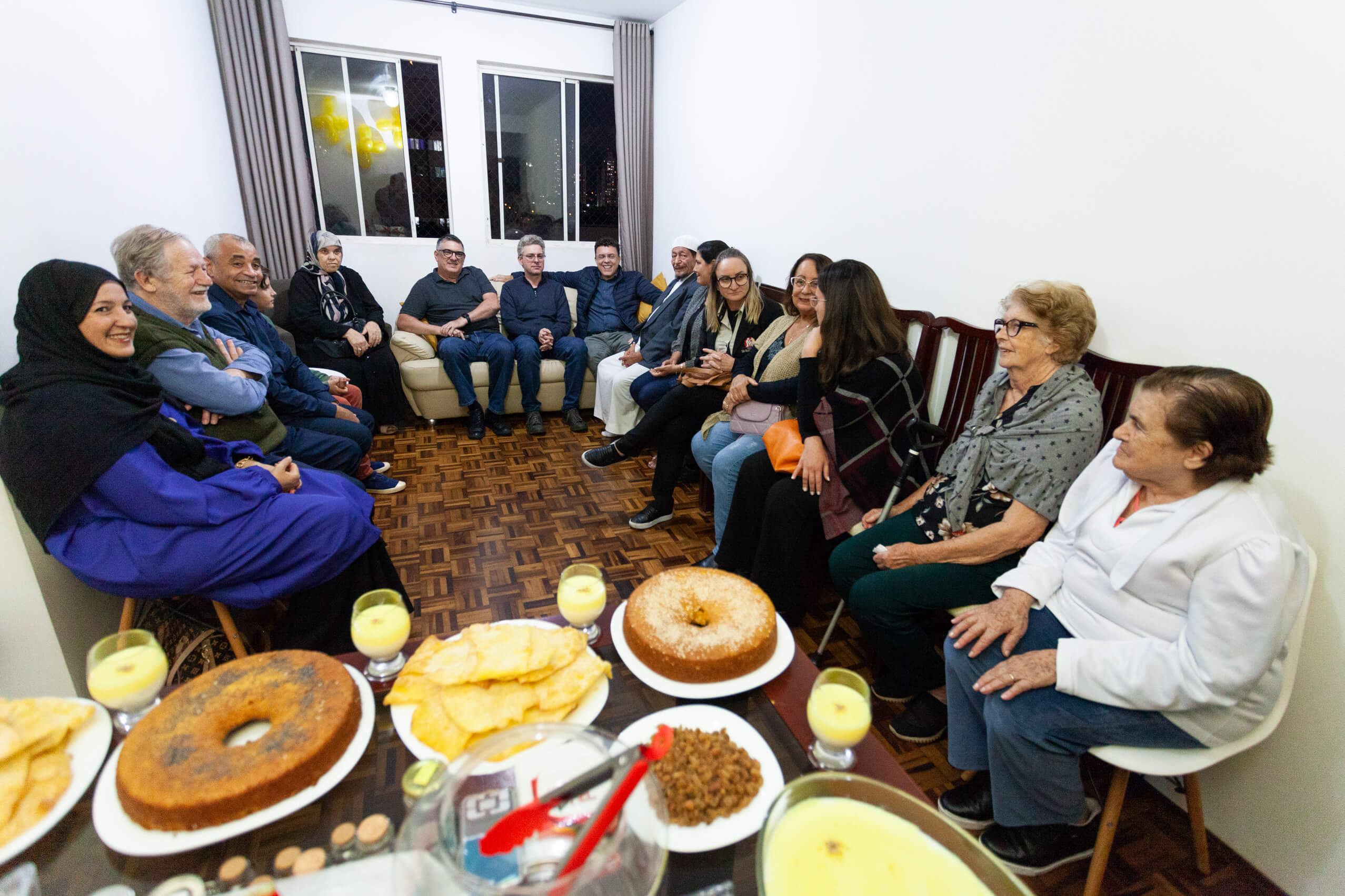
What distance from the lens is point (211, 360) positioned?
1979 millimetres

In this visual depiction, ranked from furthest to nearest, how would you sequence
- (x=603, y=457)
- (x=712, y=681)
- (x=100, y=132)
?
(x=603, y=457) → (x=100, y=132) → (x=712, y=681)

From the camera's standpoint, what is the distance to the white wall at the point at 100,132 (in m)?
1.66

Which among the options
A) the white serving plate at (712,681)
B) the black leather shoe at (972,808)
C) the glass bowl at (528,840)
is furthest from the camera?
the black leather shoe at (972,808)

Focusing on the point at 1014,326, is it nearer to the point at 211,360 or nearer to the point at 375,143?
the point at 211,360

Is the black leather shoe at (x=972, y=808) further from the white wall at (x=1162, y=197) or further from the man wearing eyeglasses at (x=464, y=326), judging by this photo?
the man wearing eyeglasses at (x=464, y=326)

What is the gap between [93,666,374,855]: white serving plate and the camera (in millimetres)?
797

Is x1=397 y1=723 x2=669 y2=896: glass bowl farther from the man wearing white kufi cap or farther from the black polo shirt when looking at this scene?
the black polo shirt

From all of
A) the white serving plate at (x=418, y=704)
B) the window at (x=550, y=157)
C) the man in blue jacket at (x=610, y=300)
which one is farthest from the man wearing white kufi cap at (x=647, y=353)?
the white serving plate at (x=418, y=704)

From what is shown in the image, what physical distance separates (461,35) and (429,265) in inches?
65.2

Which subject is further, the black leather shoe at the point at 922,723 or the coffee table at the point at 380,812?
the black leather shoe at the point at 922,723

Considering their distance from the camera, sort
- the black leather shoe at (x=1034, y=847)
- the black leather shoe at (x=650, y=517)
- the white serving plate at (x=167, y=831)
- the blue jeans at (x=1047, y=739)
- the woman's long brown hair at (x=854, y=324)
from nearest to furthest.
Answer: the white serving plate at (x=167, y=831) → the blue jeans at (x=1047, y=739) → the black leather shoe at (x=1034, y=847) → the woman's long brown hair at (x=854, y=324) → the black leather shoe at (x=650, y=517)

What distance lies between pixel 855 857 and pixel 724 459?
1823mm

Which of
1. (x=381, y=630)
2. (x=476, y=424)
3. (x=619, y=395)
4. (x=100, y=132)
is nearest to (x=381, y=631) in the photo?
(x=381, y=630)

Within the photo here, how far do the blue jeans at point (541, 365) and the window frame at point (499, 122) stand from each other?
4.71 feet
